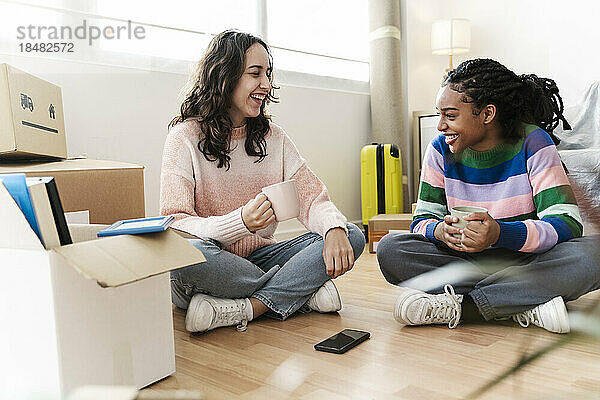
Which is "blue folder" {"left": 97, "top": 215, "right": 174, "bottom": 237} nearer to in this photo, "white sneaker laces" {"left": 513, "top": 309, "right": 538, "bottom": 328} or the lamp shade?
"white sneaker laces" {"left": 513, "top": 309, "right": 538, "bottom": 328}

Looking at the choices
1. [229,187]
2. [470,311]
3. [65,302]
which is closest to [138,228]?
[65,302]

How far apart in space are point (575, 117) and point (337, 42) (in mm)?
2709

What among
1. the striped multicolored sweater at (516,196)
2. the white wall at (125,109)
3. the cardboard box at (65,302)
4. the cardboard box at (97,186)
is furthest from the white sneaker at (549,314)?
the white wall at (125,109)

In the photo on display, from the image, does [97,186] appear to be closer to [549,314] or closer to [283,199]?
[283,199]

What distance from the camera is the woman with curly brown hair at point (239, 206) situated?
1.26m

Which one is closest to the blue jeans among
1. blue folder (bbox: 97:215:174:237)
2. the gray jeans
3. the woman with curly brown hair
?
the woman with curly brown hair

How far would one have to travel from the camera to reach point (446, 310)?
→ 1241mm

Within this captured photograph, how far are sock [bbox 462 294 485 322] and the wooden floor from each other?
43 millimetres

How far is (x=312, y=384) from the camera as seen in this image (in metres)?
0.95

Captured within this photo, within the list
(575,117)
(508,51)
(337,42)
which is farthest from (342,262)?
(337,42)

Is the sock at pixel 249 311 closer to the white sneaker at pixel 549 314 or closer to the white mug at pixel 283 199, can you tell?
the white mug at pixel 283 199

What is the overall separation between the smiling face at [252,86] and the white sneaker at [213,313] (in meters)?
0.45

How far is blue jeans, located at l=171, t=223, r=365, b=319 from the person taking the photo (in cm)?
126

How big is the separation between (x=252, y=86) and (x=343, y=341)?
648 millimetres
